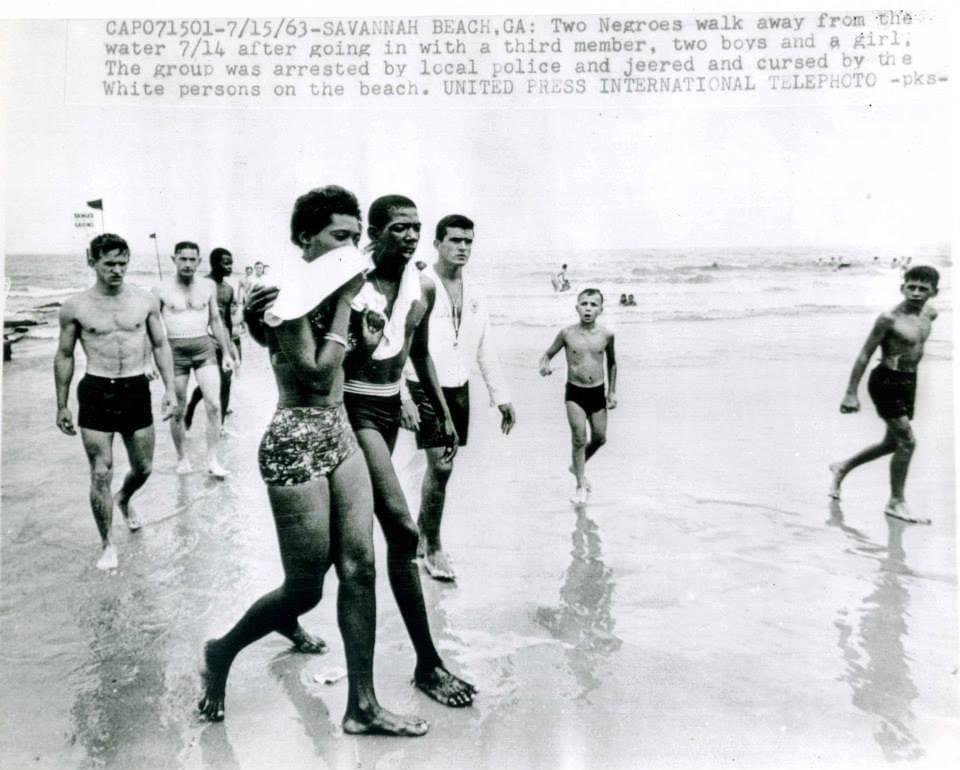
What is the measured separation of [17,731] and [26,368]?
53.7 inches

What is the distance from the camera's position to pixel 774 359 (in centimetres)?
330

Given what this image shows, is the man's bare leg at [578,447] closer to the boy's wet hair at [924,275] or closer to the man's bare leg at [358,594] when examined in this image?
the man's bare leg at [358,594]

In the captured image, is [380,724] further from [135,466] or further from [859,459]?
[859,459]

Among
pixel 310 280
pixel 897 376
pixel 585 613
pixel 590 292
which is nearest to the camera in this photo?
pixel 310 280

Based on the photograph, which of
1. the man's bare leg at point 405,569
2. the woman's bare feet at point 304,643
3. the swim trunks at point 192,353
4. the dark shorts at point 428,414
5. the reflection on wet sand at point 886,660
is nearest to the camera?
the man's bare leg at point 405,569

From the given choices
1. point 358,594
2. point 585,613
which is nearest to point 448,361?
point 358,594

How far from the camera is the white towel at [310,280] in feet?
→ 8.16

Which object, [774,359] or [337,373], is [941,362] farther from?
[337,373]

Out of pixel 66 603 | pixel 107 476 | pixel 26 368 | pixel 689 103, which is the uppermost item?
pixel 689 103

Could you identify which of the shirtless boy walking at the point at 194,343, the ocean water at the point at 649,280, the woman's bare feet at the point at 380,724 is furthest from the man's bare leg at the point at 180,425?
the woman's bare feet at the point at 380,724

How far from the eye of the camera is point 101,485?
3.05 metres

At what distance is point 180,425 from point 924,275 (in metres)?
3.35

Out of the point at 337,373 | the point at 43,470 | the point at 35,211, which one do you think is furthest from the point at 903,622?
the point at 35,211

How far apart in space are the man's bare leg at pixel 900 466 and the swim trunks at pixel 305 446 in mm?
2248
